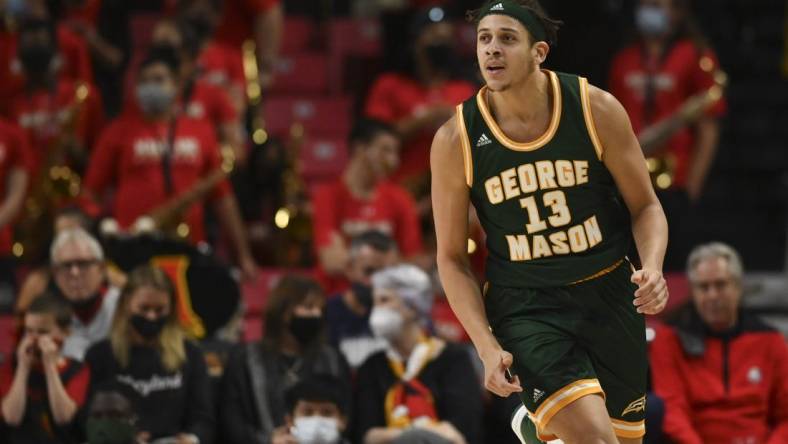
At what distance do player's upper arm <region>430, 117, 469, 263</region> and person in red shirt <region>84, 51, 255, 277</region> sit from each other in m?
4.29

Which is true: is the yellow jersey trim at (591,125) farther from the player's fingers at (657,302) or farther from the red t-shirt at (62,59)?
the red t-shirt at (62,59)

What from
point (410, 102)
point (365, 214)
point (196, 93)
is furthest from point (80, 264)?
point (410, 102)

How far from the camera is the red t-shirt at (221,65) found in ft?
33.9

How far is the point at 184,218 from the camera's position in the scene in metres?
9.38

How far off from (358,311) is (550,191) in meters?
3.26

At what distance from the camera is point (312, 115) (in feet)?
38.0

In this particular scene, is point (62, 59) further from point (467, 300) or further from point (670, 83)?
point (467, 300)

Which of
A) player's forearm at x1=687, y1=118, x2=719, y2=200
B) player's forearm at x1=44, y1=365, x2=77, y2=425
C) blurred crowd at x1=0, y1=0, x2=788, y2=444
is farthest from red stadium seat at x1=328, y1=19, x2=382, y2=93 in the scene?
player's forearm at x1=44, y1=365, x2=77, y2=425

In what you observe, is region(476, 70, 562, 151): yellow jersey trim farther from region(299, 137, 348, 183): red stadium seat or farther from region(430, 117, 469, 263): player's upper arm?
region(299, 137, 348, 183): red stadium seat

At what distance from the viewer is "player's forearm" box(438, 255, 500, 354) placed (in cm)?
511

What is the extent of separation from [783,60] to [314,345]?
18.0 ft

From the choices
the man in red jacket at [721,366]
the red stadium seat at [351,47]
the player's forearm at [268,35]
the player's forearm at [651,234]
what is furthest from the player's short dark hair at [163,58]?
the player's forearm at [651,234]

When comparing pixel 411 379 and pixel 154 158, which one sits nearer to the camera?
pixel 411 379

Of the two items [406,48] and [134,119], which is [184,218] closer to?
[134,119]
